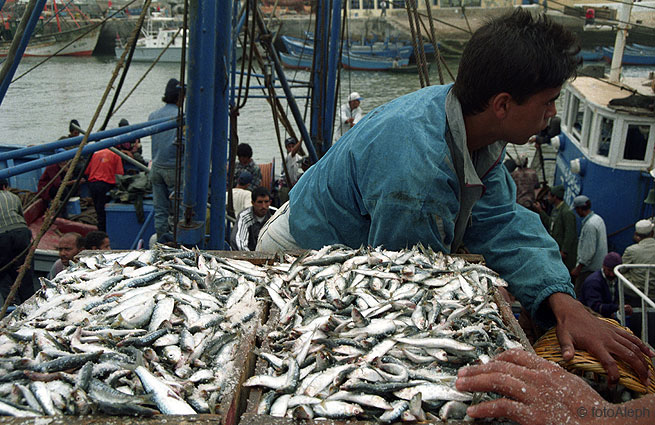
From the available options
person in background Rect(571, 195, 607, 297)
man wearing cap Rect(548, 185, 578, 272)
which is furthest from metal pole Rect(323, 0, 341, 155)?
person in background Rect(571, 195, 607, 297)

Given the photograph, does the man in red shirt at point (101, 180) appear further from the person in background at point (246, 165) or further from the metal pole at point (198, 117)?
the metal pole at point (198, 117)

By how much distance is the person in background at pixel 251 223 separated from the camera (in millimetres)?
7895

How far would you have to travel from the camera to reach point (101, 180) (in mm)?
11516

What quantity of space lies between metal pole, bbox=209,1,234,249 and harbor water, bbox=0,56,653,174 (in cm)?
1569

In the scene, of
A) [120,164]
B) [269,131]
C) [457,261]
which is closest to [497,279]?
[457,261]

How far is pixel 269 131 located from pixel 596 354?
2535cm

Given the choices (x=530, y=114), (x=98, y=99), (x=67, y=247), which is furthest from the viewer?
(x=98, y=99)

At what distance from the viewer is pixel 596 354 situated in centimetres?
267

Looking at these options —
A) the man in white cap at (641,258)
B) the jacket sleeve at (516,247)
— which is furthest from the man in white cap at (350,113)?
the jacket sleeve at (516,247)

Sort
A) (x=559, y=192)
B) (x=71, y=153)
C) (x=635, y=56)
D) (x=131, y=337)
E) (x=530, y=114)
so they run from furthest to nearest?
(x=635, y=56)
(x=559, y=192)
(x=71, y=153)
(x=530, y=114)
(x=131, y=337)

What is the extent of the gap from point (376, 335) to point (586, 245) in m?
9.71

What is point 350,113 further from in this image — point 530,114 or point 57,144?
point 530,114

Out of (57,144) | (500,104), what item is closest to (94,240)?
(57,144)

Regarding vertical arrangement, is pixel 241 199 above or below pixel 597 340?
below
